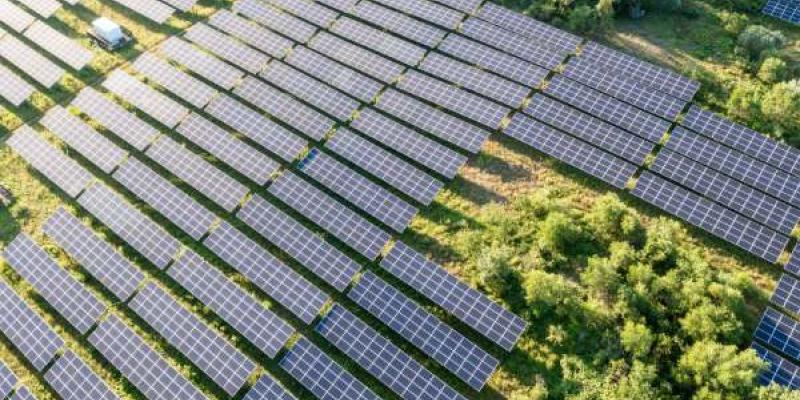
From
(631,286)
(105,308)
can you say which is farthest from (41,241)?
(631,286)

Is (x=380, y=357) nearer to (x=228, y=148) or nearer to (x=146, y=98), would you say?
(x=228, y=148)

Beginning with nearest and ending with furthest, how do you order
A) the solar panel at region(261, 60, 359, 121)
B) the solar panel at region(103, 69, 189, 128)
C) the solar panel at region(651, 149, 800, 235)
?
the solar panel at region(651, 149, 800, 235) < the solar panel at region(261, 60, 359, 121) < the solar panel at region(103, 69, 189, 128)

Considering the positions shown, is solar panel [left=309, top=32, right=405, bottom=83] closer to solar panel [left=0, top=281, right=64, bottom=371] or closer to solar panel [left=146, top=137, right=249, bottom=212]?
solar panel [left=146, top=137, right=249, bottom=212]

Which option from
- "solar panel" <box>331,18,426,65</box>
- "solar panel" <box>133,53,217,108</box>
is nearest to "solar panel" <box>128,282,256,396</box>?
"solar panel" <box>133,53,217,108</box>

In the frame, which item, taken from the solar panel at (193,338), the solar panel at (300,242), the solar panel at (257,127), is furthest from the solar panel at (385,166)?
the solar panel at (193,338)

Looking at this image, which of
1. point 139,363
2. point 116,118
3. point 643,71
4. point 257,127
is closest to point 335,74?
point 257,127

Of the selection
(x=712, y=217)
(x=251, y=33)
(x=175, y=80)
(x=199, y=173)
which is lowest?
(x=199, y=173)
